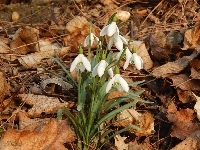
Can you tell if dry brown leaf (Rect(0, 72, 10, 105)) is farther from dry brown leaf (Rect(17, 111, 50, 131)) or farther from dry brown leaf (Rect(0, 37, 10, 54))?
dry brown leaf (Rect(0, 37, 10, 54))

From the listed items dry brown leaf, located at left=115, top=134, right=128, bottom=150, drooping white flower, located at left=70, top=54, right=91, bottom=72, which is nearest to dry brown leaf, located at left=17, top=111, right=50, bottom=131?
dry brown leaf, located at left=115, top=134, right=128, bottom=150

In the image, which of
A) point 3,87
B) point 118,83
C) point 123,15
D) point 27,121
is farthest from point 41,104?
point 123,15

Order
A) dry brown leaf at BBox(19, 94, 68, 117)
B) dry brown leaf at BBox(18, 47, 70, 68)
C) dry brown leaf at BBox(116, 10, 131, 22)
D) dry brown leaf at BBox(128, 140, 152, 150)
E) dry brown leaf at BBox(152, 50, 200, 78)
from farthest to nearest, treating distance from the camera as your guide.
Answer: dry brown leaf at BBox(116, 10, 131, 22) → dry brown leaf at BBox(18, 47, 70, 68) → dry brown leaf at BBox(152, 50, 200, 78) → dry brown leaf at BBox(19, 94, 68, 117) → dry brown leaf at BBox(128, 140, 152, 150)

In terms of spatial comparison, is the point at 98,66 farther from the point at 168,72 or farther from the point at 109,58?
the point at 168,72

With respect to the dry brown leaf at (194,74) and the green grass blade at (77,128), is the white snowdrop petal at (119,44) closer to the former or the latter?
the green grass blade at (77,128)

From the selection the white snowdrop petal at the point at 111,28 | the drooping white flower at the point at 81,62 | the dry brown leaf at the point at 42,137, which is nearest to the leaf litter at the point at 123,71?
the dry brown leaf at the point at 42,137

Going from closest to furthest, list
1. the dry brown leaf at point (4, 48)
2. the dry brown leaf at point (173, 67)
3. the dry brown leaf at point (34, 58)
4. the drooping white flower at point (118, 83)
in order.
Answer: the drooping white flower at point (118, 83) → the dry brown leaf at point (173, 67) → the dry brown leaf at point (34, 58) → the dry brown leaf at point (4, 48)

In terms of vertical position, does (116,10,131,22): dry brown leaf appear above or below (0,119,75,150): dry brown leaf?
above
